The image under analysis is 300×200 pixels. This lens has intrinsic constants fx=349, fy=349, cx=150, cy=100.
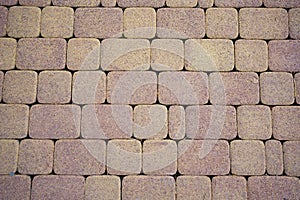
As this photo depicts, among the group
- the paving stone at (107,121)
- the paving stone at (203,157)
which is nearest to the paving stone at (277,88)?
the paving stone at (203,157)

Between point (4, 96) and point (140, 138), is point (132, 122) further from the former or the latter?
point (4, 96)

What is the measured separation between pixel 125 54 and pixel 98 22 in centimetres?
17

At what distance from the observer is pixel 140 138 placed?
132 centimetres

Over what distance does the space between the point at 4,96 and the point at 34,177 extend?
330 millimetres

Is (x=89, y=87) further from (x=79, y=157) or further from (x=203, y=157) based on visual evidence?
(x=203, y=157)

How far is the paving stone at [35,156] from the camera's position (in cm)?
130

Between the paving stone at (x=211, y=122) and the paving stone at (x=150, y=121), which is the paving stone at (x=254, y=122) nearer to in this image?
the paving stone at (x=211, y=122)

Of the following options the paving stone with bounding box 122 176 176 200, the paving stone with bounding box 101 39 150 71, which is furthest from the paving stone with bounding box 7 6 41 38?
the paving stone with bounding box 122 176 176 200

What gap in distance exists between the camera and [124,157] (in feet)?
4.27

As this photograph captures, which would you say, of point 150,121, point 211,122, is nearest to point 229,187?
point 211,122

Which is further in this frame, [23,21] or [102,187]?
[23,21]

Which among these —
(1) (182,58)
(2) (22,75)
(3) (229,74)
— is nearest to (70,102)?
(2) (22,75)

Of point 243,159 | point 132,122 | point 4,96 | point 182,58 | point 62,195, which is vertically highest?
point 182,58

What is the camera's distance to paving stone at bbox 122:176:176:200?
50.4 inches
